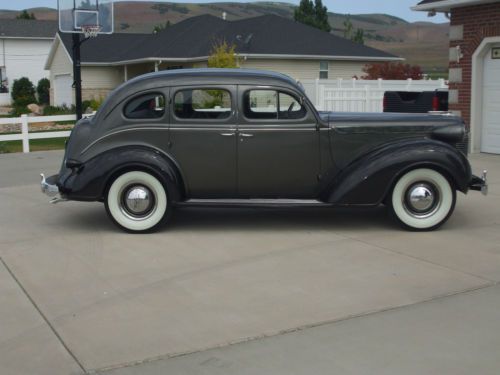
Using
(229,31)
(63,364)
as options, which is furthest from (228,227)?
(229,31)

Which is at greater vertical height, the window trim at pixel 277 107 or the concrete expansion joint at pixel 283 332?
the window trim at pixel 277 107

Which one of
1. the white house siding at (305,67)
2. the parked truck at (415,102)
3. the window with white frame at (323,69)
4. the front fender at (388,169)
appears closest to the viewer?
the front fender at (388,169)

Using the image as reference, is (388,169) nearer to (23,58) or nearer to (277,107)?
(277,107)

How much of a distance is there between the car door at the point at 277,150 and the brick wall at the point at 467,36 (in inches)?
292

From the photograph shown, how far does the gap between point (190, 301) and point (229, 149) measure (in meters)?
2.54

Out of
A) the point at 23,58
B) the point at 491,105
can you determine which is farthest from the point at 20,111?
the point at 491,105

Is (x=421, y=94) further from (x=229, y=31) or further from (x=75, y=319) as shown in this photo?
(x=229, y=31)

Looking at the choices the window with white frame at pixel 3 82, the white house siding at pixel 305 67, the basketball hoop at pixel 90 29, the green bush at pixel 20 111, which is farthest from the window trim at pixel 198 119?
the window with white frame at pixel 3 82

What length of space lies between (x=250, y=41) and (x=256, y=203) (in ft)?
82.5

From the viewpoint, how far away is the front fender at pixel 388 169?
755cm

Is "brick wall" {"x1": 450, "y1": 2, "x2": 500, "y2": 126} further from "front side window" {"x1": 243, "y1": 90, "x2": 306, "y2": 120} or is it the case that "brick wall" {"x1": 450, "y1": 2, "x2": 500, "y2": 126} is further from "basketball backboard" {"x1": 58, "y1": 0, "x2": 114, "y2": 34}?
"basketball backboard" {"x1": 58, "y1": 0, "x2": 114, "y2": 34}

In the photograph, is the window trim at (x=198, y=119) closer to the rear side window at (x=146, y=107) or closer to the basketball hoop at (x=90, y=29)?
the rear side window at (x=146, y=107)

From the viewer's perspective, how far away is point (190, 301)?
5.56 m

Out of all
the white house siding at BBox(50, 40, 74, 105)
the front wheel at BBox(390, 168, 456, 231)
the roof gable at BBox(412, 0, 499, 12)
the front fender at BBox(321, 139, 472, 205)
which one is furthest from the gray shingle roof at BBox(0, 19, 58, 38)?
the front wheel at BBox(390, 168, 456, 231)
